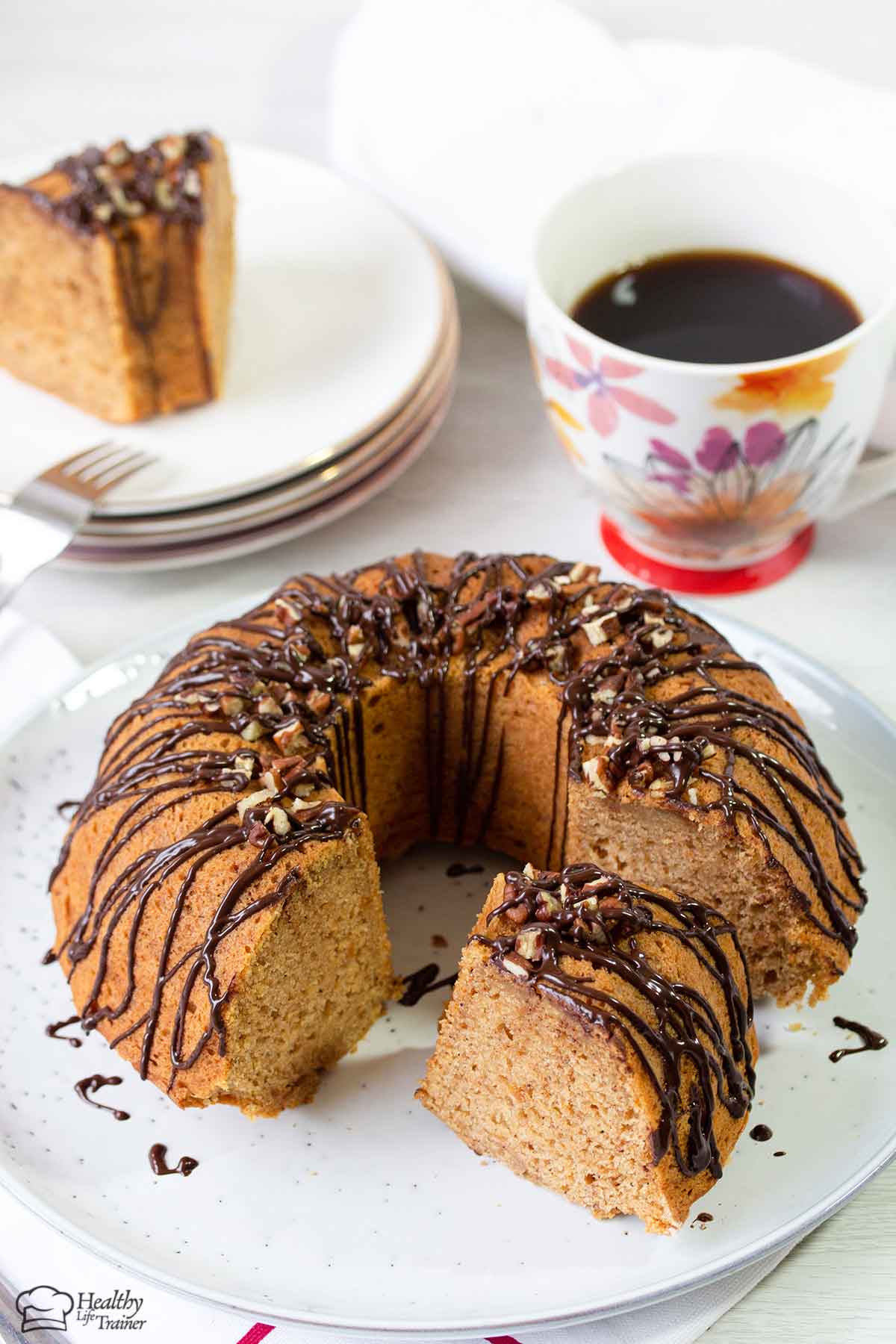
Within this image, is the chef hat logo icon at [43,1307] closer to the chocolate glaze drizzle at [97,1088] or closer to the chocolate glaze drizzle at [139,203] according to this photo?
the chocolate glaze drizzle at [97,1088]

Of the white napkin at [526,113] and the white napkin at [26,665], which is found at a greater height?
the white napkin at [526,113]

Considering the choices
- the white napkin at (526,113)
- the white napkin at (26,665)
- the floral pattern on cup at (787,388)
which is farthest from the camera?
the white napkin at (526,113)

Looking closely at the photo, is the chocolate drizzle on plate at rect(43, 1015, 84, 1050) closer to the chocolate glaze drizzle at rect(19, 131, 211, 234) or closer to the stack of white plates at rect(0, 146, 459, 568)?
the stack of white plates at rect(0, 146, 459, 568)

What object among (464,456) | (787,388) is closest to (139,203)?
(464,456)

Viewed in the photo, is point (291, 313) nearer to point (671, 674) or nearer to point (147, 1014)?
point (671, 674)

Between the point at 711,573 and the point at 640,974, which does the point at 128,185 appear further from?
the point at 640,974

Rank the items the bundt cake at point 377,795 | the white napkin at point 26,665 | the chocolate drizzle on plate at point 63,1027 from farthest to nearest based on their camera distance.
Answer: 1. the white napkin at point 26,665
2. the chocolate drizzle on plate at point 63,1027
3. the bundt cake at point 377,795

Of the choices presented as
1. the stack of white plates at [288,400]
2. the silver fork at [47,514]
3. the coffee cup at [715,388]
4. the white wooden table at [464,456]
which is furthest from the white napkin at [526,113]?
the silver fork at [47,514]
